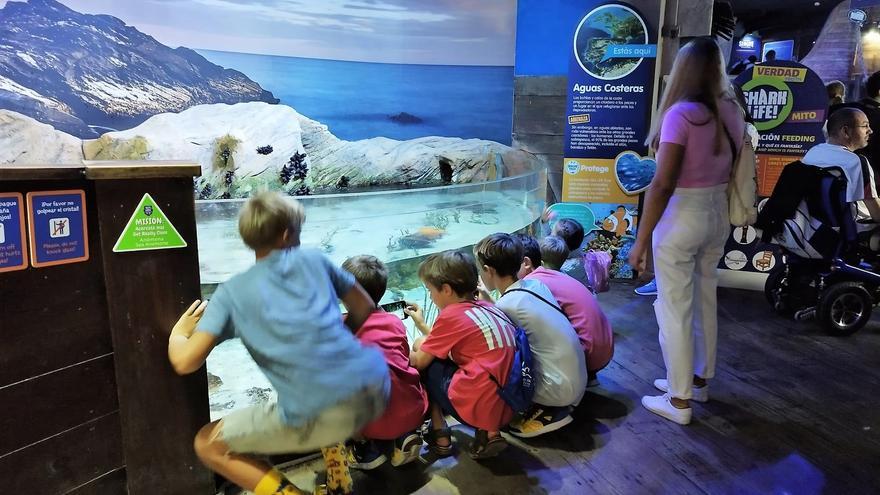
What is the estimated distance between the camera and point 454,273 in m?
2.17

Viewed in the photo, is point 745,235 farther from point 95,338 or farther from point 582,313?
point 95,338

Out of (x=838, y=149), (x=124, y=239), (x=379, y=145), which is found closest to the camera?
(x=124, y=239)

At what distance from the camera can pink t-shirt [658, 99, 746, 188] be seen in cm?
238

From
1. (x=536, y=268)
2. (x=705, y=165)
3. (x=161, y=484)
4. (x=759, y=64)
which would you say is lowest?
(x=161, y=484)

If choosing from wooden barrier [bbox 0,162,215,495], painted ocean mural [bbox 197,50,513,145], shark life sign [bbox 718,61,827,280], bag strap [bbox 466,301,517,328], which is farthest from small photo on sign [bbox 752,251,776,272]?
wooden barrier [bbox 0,162,215,495]

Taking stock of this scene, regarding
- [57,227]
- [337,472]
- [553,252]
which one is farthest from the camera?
[553,252]

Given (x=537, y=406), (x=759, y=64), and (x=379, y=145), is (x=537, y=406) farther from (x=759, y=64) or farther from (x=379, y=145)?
(x=379, y=145)

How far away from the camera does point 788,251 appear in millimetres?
4035

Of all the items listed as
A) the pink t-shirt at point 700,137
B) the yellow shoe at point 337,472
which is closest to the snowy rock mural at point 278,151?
the pink t-shirt at point 700,137

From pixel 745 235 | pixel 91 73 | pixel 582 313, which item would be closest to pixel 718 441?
pixel 582 313

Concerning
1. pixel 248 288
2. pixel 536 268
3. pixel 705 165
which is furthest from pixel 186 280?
pixel 705 165

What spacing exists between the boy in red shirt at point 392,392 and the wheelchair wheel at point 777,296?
321 centimetres

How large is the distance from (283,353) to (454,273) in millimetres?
877

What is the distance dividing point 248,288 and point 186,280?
0.45 m
